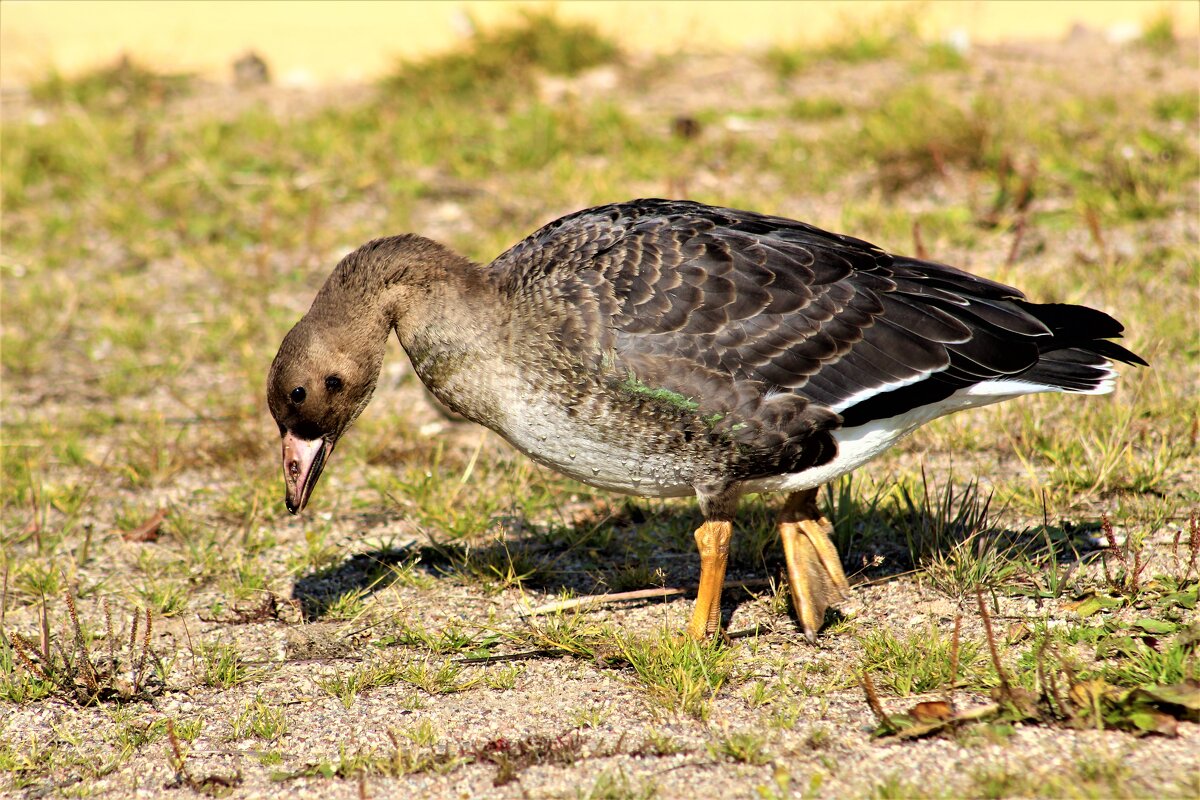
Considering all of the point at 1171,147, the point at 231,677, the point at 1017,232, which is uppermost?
the point at 1171,147

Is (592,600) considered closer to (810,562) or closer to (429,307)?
(810,562)

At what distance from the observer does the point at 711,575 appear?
5.03 m

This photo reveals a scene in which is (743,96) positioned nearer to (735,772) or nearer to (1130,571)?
(1130,571)

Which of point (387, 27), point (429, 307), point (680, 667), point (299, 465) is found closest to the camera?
point (680, 667)

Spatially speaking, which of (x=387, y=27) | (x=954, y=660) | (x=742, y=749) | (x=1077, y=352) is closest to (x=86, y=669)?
(x=742, y=749)

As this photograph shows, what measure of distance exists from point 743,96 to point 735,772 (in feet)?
25.6

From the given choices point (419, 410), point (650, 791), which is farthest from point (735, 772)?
point (419, 410)

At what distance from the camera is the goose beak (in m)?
5.27

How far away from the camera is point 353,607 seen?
18.1 feet

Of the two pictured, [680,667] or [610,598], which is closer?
[680,667]

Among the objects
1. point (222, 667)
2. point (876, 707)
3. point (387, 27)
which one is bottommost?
point (222, 667)

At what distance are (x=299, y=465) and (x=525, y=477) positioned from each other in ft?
4.93

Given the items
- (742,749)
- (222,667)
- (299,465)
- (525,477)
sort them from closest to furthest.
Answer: (742,749) < (222,667) < (299,465) < (525,477)

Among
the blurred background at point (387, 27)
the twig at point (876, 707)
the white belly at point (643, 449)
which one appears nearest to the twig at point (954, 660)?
the twig at point (876, 707)
